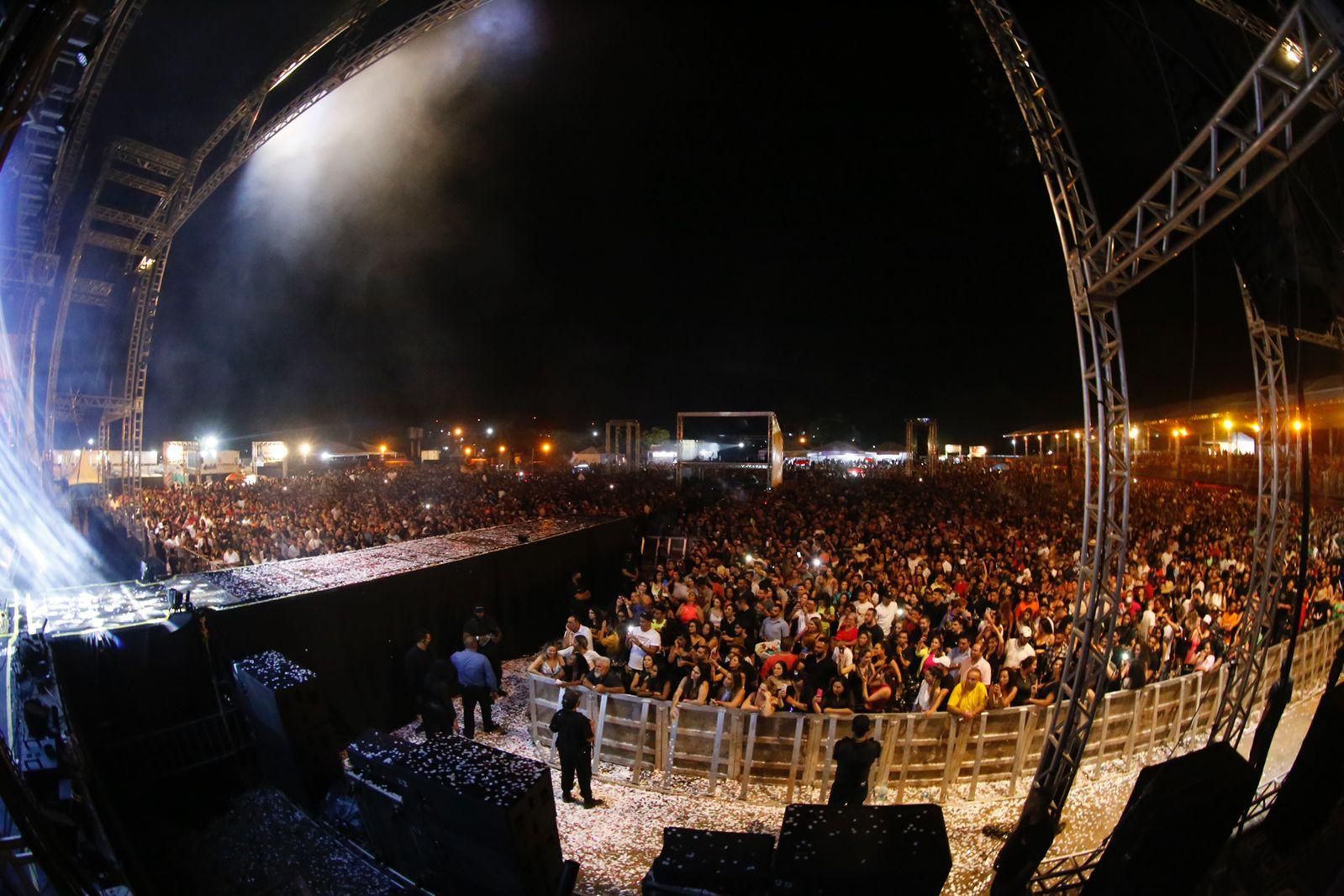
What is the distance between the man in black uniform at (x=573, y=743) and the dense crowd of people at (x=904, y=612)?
721mm

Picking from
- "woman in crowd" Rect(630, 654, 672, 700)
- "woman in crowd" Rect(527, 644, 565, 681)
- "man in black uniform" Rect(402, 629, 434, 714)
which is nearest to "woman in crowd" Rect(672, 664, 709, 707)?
"woman in crowd" Rect(630, 654, 672, 700)

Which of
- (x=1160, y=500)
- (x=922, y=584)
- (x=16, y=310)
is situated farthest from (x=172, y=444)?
(x=1160, y=500)

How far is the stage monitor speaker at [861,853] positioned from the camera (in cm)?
243

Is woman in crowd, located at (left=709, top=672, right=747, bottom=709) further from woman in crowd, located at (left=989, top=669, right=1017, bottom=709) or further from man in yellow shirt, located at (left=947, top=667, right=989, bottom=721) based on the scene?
woman in crowd, located at (left=989, top=669, right=1017, bottom=709)

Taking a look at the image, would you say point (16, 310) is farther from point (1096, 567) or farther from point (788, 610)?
point (1096, 567)

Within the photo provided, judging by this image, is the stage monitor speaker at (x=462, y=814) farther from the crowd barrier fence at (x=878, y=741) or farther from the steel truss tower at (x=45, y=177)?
the steel truss tower at (x=45, y=177)

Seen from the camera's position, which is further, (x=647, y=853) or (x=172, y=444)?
(x=172, y=444)

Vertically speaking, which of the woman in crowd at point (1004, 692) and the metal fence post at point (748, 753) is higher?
the woman in crowd at point (1004, 692)

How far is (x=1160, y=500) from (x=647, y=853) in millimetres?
20330

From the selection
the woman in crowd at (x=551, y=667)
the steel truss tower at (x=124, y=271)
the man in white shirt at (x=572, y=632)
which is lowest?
the woman in crowd at (x=551, y=667)

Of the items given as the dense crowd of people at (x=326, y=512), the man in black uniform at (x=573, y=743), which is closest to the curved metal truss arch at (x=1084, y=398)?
the man in black uniform at (x=573, y=743)

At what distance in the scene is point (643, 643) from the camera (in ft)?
23.9

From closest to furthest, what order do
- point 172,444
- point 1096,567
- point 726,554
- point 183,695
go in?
1. point 1096,567
2. point 183,695
3. point 726,554
4. point 172,444

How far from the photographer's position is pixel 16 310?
11.3 m
